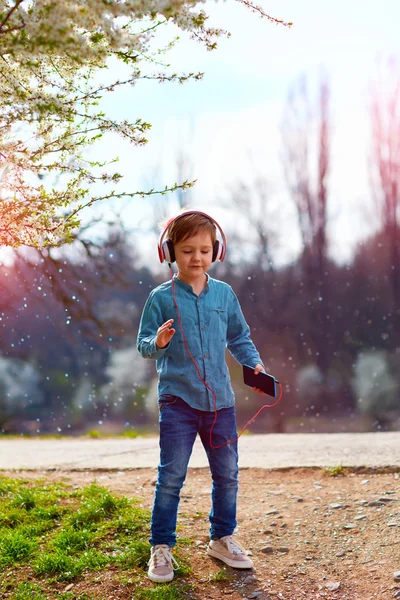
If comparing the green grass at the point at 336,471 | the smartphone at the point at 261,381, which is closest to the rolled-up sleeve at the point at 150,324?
the smartphone at the point at 261,381

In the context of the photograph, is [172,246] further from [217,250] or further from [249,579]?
[249,579]

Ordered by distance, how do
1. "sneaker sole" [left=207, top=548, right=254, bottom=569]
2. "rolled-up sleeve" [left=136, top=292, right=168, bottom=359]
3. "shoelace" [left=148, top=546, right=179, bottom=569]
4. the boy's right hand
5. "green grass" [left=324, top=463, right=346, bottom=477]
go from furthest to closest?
"green grass" [left=324, top=463, right=346, bottom=477] → "sneaker sole" [left=207, top=548, right=254, bottom=569] → "shoelace" [left=148, top=546, right=179, bottom=569] → "rolled-up sleeve" [left=136, top=292, right=168, bottom=359] → the boy's right hand

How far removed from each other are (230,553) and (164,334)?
3.89ft

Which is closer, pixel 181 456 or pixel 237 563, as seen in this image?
pixel 181 456

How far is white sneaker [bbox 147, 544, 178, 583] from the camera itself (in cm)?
292

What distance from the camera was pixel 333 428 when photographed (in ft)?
35.2

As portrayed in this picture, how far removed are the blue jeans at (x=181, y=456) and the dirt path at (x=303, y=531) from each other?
0.32 meters

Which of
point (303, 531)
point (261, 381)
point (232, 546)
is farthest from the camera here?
point (303, 531)

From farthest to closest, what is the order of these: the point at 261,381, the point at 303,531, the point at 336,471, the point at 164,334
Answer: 1. the point at 336,471
2. the point at 303,531
3. the point at 261,381
4. the point at 164,334

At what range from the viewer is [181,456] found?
288cm

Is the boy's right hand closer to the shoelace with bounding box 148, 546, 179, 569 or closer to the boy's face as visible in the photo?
the boy's face

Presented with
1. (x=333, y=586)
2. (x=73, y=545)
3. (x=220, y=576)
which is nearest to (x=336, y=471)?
(x=333, y=586)

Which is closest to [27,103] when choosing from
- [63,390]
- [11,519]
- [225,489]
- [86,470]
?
[225,489]

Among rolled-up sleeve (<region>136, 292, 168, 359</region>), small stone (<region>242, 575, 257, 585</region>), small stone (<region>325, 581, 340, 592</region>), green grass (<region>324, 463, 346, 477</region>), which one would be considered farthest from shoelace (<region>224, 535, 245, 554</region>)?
green grass (<region>324, 463, 346, 477</region>)
